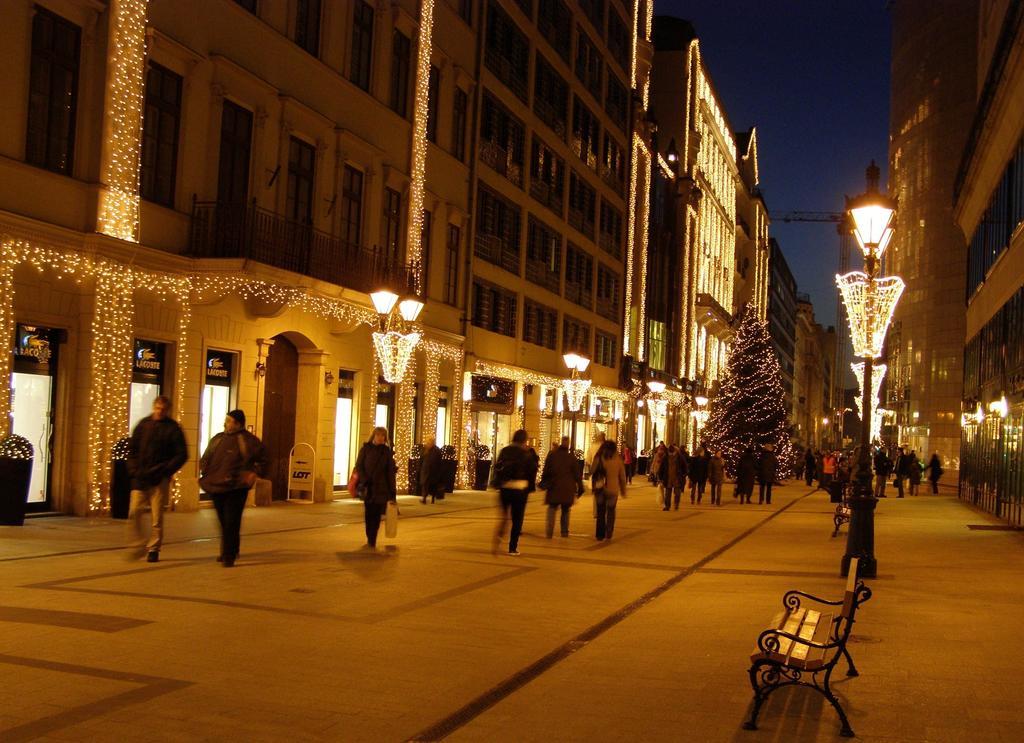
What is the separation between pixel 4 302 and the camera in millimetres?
17984


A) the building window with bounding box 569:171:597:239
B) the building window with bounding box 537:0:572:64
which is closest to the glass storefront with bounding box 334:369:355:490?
the building window with bounding box 537:0:572:64

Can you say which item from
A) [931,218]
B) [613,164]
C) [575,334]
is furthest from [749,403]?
[931,218]

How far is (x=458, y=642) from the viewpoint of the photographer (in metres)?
9.91

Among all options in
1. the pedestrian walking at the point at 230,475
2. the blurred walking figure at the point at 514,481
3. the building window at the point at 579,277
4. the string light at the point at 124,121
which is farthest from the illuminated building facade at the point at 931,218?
the pedestrian walking at the point at 230,475

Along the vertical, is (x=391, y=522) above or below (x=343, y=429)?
below

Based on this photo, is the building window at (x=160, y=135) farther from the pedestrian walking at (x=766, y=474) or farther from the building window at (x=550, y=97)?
the building window at (x=550, y=97)

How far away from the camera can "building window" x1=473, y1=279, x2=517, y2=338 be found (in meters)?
38.6

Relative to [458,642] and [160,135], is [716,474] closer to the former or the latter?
[160,135]

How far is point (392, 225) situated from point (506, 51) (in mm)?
11130

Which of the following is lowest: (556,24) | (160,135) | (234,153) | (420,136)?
(160,135)

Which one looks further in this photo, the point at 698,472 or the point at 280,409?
the point at 698,472

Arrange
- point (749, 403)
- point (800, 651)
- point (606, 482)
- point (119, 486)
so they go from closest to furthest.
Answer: point (800, 651) → point (119, 486) → point (606, 482) → point (749, 403)

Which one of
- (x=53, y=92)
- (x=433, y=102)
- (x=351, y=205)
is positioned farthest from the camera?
(x=433, y=102)

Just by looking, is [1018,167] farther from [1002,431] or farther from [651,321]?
[651,321]
